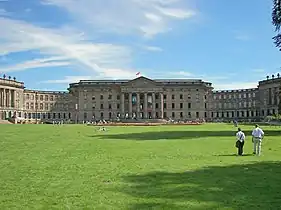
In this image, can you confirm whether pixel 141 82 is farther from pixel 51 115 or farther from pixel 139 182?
pixel 139 182

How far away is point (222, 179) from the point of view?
1474 cm

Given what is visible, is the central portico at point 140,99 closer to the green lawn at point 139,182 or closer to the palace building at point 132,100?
the palace building at point 132,100

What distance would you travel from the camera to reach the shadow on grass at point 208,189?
433 inches

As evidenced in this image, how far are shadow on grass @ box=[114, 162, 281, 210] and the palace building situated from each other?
144314 mm

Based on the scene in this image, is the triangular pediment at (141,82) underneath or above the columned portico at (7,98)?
above

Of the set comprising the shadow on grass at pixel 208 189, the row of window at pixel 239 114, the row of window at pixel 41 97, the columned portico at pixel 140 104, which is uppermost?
the row of window at pixel 41 97

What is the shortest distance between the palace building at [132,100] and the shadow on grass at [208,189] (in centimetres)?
14431

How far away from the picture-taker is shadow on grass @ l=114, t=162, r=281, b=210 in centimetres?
1101

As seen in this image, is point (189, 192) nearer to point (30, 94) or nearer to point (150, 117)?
point (150, 117)

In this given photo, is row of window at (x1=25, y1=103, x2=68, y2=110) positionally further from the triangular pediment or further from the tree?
the tree

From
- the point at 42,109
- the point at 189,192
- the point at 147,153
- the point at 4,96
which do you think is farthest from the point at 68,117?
the point at 189,192

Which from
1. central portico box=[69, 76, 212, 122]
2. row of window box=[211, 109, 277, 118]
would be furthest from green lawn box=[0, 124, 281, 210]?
row of window box=[211, 109, 277, 118]

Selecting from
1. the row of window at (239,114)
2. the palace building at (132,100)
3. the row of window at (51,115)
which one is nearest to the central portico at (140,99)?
the palace building at (132,100)

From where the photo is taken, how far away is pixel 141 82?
164125 mm
